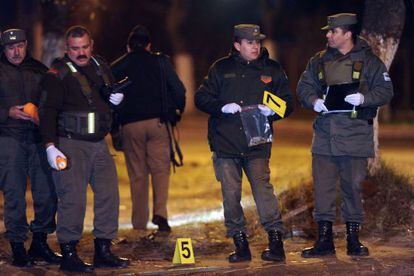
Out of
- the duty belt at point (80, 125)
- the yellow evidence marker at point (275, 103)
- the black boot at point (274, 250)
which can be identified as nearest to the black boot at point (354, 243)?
the black boot at point (274, 250)

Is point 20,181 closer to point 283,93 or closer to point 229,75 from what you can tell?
point 229,75

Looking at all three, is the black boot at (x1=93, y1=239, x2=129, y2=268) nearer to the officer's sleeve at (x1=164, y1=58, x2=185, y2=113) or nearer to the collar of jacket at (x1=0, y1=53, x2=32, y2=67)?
the collar of jacket at (x1=0, y1=53, x2=32, y2=67)

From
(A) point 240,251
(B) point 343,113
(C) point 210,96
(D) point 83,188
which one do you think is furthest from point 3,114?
(B) point 343,113

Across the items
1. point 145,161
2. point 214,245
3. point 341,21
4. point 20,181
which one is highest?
point 341,21

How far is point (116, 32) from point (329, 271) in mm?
14644

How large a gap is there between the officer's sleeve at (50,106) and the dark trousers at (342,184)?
91.0 inches

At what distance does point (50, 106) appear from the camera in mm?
7180

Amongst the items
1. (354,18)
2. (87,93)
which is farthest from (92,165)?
(354,18)

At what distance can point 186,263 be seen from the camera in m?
7.66

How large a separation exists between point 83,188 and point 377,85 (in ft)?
Result: 8.66

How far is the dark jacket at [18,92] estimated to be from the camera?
7.55 metres

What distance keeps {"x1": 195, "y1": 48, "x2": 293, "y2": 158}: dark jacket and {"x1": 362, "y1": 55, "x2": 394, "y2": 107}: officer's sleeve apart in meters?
0.68

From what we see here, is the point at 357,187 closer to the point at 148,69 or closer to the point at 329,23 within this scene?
the point at 329,23

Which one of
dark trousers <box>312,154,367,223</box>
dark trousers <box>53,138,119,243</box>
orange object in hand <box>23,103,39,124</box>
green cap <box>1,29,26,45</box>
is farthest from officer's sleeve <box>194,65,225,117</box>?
green cap <box>1,29,26,45</box>
